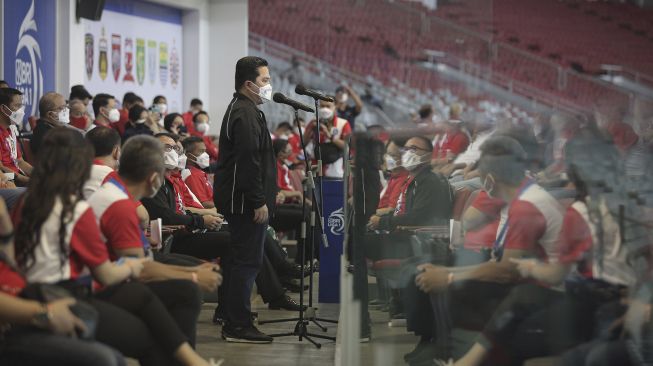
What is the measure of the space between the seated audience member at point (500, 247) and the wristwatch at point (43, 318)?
1238 millimetres

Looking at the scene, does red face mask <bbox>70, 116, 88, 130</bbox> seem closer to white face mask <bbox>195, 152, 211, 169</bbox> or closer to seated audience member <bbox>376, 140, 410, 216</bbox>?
white face mask <bbox>195, 152, 211, 169</bbox>

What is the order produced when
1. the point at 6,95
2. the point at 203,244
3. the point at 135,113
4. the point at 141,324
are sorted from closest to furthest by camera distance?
1. the point at 141,324
2. the point at 203,244
3. the point at 6,95
4. the point at 135,113

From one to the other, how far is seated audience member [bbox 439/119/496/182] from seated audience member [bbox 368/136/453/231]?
41mm

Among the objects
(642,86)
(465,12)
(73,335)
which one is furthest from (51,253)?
(642,86)

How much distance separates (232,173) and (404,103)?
43.0 feet

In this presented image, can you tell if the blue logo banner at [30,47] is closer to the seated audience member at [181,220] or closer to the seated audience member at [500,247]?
the seated audience member at [181,220]

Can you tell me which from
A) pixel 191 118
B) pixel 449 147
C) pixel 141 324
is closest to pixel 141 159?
pixel 141 324

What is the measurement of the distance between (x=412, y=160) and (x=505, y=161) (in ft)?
1.79

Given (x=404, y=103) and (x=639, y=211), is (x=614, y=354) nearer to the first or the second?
(x=639, y=211)

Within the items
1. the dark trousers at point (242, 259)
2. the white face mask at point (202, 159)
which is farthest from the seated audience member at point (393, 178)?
the white face mask at point (202, 159)

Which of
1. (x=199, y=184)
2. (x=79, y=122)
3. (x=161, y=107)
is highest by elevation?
(x=161, y=107)

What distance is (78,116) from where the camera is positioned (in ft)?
27.0

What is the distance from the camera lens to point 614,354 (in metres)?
2.90

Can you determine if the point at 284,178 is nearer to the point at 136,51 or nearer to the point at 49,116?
the point at 49,116
